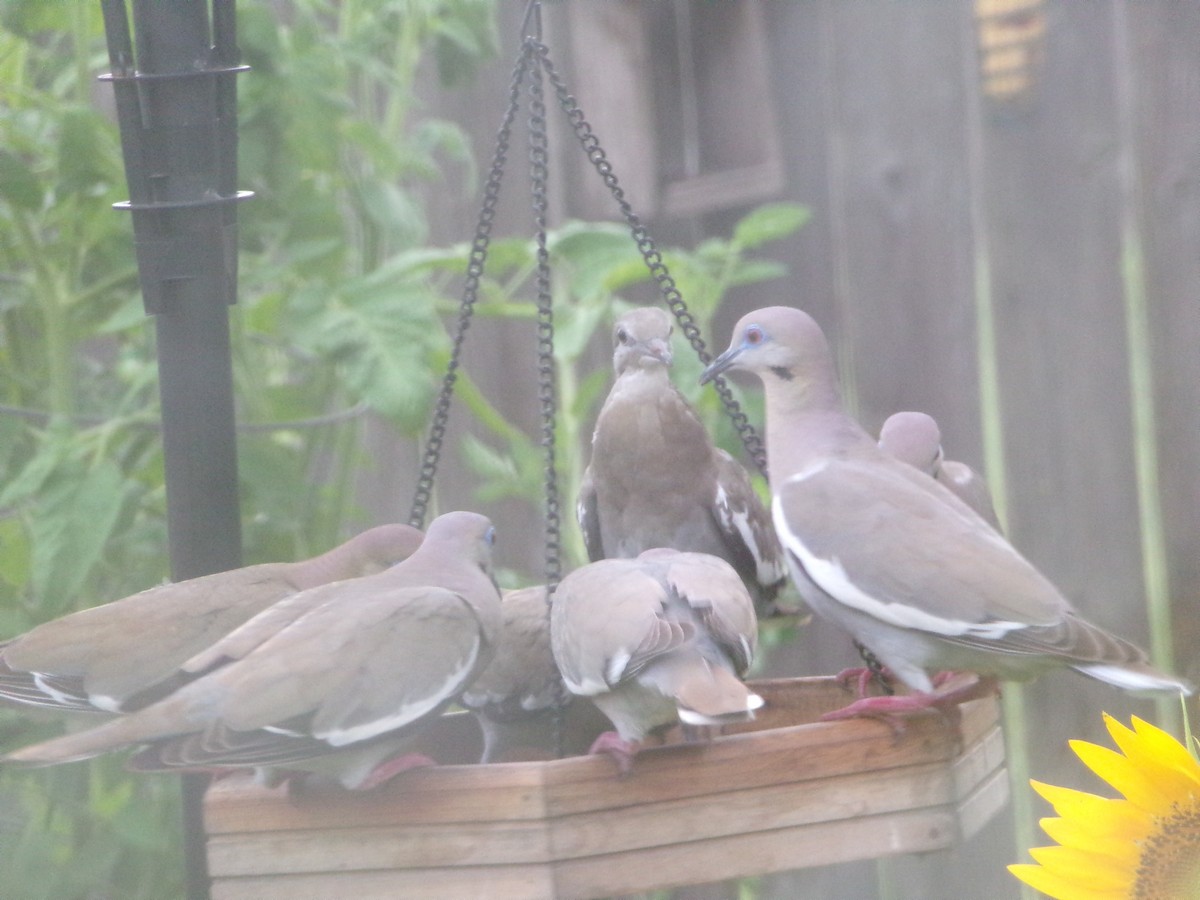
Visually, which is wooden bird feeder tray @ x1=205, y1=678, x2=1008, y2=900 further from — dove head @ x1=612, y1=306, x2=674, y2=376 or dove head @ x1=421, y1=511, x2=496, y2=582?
dove head @ x1=612, y1=306, x2=674, y2=376

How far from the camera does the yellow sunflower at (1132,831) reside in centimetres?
61

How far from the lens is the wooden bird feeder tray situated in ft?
3.61

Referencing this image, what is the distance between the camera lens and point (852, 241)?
231 centimetres

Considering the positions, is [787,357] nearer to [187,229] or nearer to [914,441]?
Result: [914,441]

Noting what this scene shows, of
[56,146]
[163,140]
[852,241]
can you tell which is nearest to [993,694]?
[163,140]

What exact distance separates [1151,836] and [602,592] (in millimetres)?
617

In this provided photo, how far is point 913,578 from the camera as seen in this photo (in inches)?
49.2

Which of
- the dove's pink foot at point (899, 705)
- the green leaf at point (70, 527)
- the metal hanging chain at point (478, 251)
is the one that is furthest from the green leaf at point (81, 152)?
the dove's pink foot at point (899, 705)

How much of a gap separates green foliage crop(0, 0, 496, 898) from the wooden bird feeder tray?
2.06 feet

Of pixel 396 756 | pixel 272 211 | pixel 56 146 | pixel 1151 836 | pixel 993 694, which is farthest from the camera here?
pixel 272 211

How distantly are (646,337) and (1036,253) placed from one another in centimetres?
83

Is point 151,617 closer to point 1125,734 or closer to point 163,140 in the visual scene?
point 163,140

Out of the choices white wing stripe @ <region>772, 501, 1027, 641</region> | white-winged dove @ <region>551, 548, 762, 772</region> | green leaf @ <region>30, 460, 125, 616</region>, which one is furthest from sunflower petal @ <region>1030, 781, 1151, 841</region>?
green leaf @ <region>30, 460, 125, 616</region>

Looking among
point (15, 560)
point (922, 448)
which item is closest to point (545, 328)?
point (922, 448)
